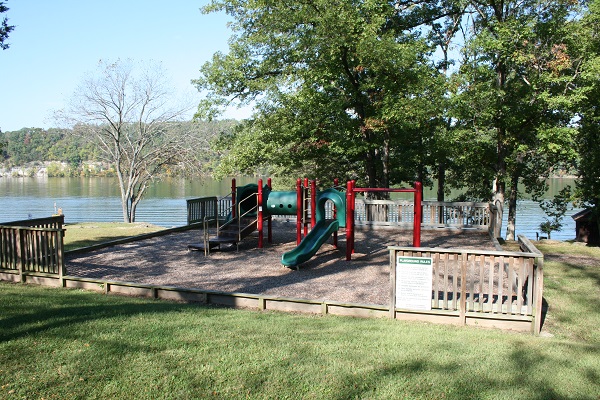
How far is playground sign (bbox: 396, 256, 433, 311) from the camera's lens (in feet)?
21.2

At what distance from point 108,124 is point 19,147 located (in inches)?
4042

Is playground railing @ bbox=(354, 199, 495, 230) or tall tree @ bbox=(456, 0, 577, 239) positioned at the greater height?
tall tree @ bbox=(456, 0, 577, 239)

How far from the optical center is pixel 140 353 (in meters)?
4.57

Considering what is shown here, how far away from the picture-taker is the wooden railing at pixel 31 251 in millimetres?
8367

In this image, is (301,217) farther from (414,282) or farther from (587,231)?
(587,231)

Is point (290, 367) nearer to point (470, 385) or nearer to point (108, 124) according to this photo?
point (470, 385)

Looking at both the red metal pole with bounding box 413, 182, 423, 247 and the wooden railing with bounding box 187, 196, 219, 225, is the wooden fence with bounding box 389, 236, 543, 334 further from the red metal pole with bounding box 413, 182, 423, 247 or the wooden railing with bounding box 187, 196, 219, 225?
the wooden railing with bounding box 187, 196, 219, 225

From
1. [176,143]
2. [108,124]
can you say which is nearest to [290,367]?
[176,143]

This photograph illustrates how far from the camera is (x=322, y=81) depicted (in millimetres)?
18359

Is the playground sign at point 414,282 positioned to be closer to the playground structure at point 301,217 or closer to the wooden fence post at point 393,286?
the wooden fence post at point 393,286

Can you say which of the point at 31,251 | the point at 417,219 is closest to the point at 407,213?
the point at 417,219

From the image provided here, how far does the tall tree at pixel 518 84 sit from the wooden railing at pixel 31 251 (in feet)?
45.5

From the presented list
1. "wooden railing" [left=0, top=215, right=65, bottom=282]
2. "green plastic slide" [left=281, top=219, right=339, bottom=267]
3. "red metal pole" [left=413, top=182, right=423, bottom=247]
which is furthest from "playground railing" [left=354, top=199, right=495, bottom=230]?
"wooden railing" [left=0, top=215, right=65, bottom=282]

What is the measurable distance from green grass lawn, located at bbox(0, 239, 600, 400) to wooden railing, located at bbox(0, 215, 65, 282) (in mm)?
1759
